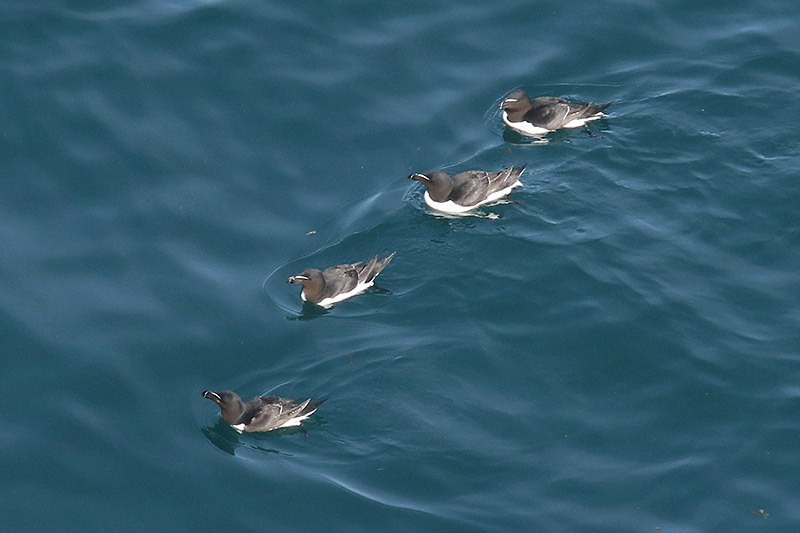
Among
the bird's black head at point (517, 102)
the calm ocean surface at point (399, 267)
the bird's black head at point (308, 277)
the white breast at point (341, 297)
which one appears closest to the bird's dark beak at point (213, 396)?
the calm ocean surface at point (399, 267)

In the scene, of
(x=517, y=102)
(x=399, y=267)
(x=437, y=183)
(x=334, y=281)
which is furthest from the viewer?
→ (x=517, y=102)

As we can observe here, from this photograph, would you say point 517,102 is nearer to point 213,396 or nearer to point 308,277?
point 308,277

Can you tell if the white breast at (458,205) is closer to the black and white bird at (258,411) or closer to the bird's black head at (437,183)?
the bird's black head at (437,183)

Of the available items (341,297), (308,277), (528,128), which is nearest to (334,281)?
(341,297)

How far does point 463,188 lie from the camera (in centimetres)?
1773

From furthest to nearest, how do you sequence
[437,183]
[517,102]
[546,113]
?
[517,102], [546,113], [437,183]

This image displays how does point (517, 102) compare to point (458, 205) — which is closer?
point (458, 205)

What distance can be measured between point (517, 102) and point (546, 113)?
57 centimetres

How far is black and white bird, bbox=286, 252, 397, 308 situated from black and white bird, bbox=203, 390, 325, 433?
2200 millimetres

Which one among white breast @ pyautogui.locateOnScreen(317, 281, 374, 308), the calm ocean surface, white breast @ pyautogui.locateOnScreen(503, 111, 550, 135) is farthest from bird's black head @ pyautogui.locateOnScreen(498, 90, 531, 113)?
white breast @ pyautogui.locateOnScreen(317, 281, 374, 308)

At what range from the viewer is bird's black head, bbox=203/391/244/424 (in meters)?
14.2

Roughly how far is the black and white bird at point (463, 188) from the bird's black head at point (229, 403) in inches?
203

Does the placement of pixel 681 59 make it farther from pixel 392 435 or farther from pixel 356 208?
pixel 392 435

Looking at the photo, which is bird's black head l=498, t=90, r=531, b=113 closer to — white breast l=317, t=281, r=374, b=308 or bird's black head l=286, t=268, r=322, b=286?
white breast l=317, t=281, r=374, b=308
